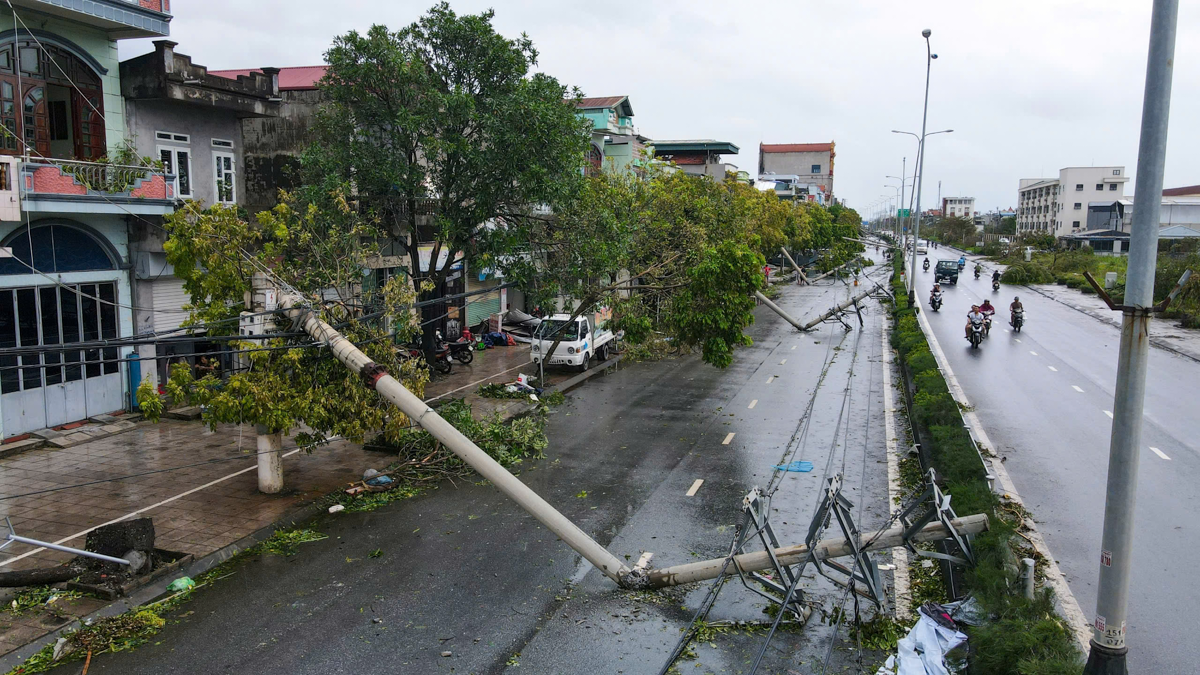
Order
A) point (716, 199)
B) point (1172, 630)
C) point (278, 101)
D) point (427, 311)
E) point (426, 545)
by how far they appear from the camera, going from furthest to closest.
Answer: point (716, 199), point (427, 311), point (278, 101), point (426, 545), point (1172, 630)

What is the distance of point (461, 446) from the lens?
331 inches

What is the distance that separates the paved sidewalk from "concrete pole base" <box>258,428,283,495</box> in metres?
0.22

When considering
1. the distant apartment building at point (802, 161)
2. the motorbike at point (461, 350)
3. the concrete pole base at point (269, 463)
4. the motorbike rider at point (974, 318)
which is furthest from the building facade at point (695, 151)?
the distant apartment building at point (802, 161)

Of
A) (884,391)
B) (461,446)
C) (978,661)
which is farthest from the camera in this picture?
(884,391)

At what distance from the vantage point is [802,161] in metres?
172

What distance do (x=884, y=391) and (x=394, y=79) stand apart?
1629 centimetres

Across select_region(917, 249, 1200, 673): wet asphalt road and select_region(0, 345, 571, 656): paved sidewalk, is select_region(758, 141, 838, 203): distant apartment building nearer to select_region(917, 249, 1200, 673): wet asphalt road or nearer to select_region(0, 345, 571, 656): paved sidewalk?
select_region(917, 249, 1200, 673): wet asphalt road

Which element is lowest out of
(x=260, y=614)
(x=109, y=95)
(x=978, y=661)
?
(x=260, y=614)

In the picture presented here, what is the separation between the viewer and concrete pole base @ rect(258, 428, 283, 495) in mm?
13402

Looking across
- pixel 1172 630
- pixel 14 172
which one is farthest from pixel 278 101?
pixel 1172 630

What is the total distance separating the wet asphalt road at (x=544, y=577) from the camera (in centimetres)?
865

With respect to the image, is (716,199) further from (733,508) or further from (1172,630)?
(1172,630)

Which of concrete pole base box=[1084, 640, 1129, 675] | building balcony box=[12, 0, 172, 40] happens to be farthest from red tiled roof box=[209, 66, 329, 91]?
concrete pole base box=[1084, 640, 1129, 675]

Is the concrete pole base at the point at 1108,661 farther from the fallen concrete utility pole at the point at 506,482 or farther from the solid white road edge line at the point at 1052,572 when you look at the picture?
the fallen concrete utility pole at the point at 506,482
